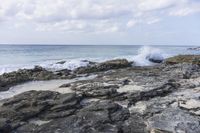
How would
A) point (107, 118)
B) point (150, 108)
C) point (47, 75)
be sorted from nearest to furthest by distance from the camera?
point (107, 118)
point (150, 108)
point (47, 75)

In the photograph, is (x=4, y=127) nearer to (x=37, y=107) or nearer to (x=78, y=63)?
(x=37, y=107)

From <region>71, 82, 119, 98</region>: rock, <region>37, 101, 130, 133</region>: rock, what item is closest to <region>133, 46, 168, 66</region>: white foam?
<region>71, 82, 119, 98</region>: rock

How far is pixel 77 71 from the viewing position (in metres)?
19.6

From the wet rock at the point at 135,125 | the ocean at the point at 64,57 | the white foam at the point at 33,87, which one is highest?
the wet rock at the point at 135,125

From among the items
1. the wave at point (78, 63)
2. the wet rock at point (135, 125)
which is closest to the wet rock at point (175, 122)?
the wet rock at point (135, 125)

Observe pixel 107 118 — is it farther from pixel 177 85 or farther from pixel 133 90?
pixel 177 85

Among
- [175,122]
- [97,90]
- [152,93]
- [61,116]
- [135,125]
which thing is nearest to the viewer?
[135,125]

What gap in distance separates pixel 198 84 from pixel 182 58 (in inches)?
467

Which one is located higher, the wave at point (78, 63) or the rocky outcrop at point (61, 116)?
the rocky outcrop at point (61, 116)

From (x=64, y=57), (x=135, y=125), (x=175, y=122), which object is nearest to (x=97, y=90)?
(x=135, y=125)

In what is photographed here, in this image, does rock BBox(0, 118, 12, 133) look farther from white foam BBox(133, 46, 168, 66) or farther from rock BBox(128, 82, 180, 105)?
white foam BBox(133, 46, 168, 66)

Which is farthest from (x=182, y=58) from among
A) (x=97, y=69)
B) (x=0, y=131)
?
(x=0, y=131)

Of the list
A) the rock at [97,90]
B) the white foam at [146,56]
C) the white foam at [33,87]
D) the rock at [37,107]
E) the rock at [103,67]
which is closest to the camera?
the rock at [37,107]

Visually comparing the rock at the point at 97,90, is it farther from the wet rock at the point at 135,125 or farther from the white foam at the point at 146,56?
the white foam at the point at 146,56
